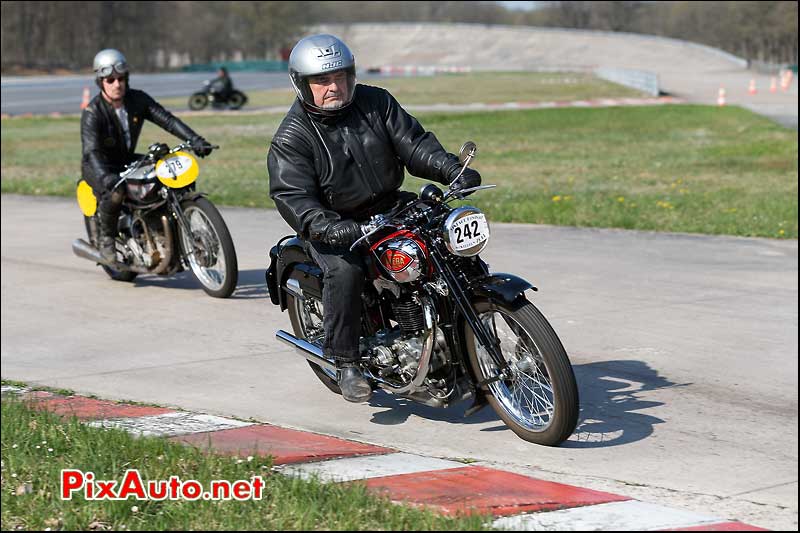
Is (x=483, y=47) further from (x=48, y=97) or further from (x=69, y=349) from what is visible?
(x=69, y=349)

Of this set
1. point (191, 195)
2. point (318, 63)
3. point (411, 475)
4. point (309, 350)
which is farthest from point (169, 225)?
point (411, 475)

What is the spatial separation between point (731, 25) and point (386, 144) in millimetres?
171805

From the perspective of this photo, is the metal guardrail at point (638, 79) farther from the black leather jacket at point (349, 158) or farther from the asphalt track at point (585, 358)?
the black leather jacket at point (349, 158)

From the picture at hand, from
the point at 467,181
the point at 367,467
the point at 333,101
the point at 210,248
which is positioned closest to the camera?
the point at 367,467

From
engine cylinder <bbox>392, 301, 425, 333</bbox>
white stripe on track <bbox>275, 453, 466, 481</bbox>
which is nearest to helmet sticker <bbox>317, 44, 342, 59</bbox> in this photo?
engine cylinder <bbox>392, 301, 425, 333</bbox>

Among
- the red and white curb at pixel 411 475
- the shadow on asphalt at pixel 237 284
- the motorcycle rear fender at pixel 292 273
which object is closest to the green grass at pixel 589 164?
the shadow on asphalt at pixel 237 284

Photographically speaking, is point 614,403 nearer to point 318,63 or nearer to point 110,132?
point 318,63

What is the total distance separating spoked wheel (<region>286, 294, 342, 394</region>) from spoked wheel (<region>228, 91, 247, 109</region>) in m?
39.2

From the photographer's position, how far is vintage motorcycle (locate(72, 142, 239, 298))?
32.1 ft

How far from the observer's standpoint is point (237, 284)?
1030 cm

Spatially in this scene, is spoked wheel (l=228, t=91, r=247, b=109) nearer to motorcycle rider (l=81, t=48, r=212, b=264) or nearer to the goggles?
motorcycle rider (l=81, t=48, r=212, b=264)

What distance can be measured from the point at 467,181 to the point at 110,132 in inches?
213

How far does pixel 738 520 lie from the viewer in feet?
14.8

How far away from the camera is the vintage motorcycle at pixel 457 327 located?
5.58 meters
